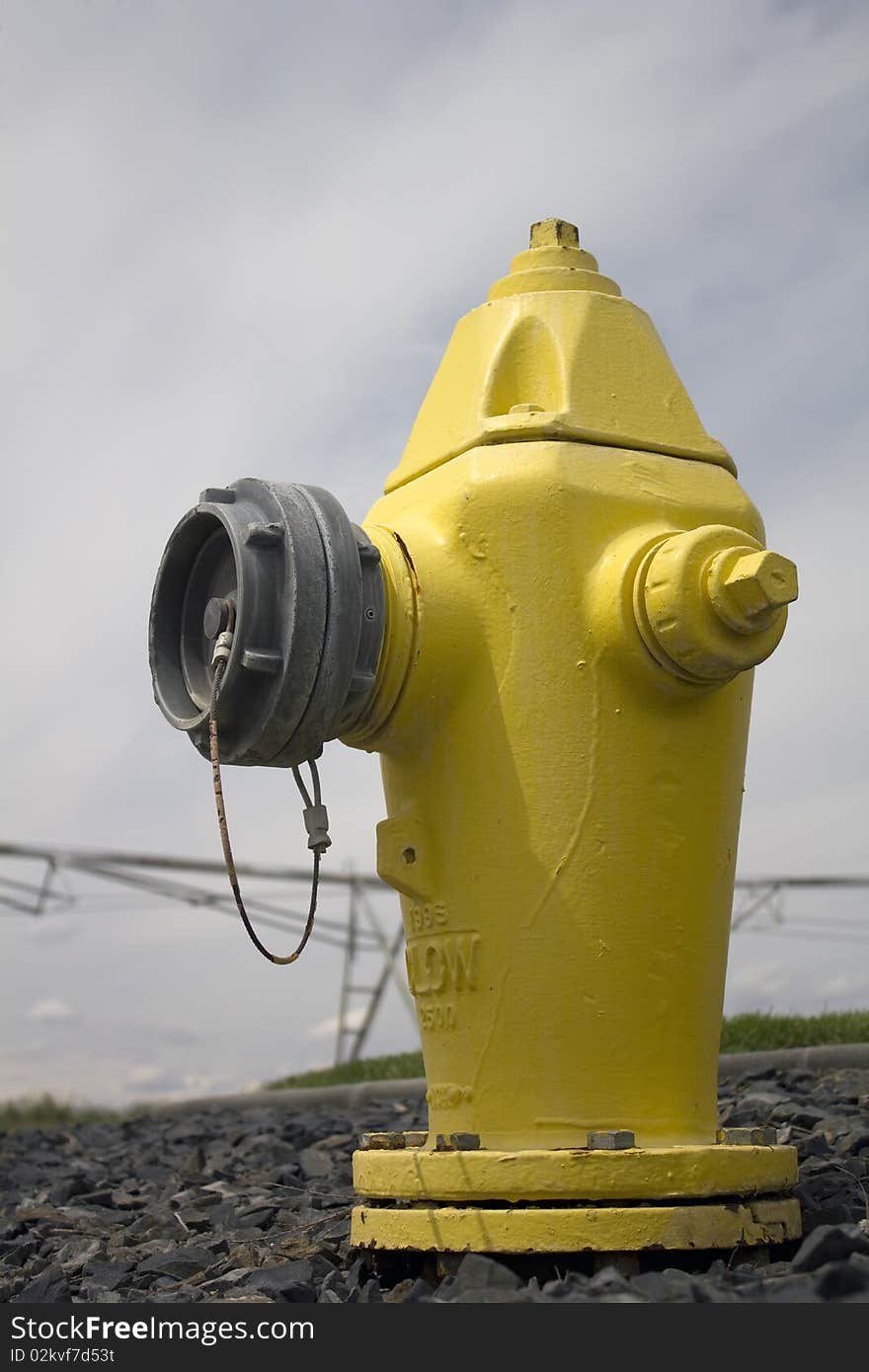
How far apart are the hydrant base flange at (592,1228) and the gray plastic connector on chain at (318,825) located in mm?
808

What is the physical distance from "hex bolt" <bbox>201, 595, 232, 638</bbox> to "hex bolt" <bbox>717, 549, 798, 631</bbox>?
3.45ft

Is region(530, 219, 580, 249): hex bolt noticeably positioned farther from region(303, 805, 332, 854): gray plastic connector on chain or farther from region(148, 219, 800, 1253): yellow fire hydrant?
region(303, 805, 332, 854): gray plastic connector on chain

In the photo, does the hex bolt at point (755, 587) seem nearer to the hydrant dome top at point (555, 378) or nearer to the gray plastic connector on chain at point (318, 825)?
the hydrant dome top at point (555, 378)

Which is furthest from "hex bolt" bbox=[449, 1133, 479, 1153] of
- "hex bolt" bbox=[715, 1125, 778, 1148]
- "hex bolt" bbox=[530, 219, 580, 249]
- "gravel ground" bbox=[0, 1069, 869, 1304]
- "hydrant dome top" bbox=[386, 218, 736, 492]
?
"hex bolt" bbox=[530, 219, 580, 249]

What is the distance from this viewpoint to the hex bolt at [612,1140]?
10.2 ft

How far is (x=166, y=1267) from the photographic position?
3.80m

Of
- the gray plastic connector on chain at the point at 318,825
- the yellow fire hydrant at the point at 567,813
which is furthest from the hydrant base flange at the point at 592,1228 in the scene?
the gray plastic connector on chain at the point at 318,825

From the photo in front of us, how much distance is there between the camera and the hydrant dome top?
141 inches

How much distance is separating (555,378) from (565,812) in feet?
3.47

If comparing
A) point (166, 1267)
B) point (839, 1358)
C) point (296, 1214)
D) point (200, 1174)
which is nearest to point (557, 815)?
point (839, 1358)

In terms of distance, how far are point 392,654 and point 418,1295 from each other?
4.32 feet

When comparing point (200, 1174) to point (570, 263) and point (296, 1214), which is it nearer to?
point (296, 1214)

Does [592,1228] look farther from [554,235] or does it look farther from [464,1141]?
[554,235]

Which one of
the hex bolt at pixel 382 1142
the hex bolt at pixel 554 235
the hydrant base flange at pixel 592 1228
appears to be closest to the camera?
the hydrant base flange at pixel 592 1228
